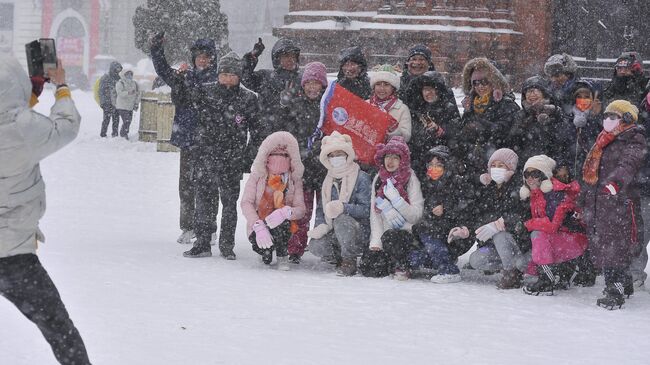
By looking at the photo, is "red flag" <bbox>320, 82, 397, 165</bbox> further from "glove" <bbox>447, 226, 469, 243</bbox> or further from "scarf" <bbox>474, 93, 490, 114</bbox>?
"glove" <bbox>447, 226, 469, 243</bbox>

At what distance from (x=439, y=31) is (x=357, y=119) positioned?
32.4 feet

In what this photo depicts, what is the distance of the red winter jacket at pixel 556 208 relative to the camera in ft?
Result: 24.1

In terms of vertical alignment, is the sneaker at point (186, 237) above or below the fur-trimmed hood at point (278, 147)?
below

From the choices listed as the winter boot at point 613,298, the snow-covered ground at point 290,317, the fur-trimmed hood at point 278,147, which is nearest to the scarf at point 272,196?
the fur-trimmed hood at point 278,147

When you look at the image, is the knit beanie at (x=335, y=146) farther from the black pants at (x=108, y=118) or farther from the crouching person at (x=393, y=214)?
the black pants at (x=108, y=118)

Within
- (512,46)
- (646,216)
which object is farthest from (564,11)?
(646,216)

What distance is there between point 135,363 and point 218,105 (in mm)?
3917

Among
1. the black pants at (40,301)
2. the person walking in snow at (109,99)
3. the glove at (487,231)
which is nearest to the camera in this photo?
the black pants at (40,301)

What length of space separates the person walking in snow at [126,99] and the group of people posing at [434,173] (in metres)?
12.7

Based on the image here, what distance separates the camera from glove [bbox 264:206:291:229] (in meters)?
7.92

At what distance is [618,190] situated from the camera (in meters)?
6.89

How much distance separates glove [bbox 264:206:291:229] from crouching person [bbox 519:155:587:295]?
1.96 m

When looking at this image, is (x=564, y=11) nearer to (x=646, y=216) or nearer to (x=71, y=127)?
(x=646, y=216)

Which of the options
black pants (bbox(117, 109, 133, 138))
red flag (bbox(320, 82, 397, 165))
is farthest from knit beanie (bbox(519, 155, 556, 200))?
black pants (bbox(117, 109, 133, 138))
